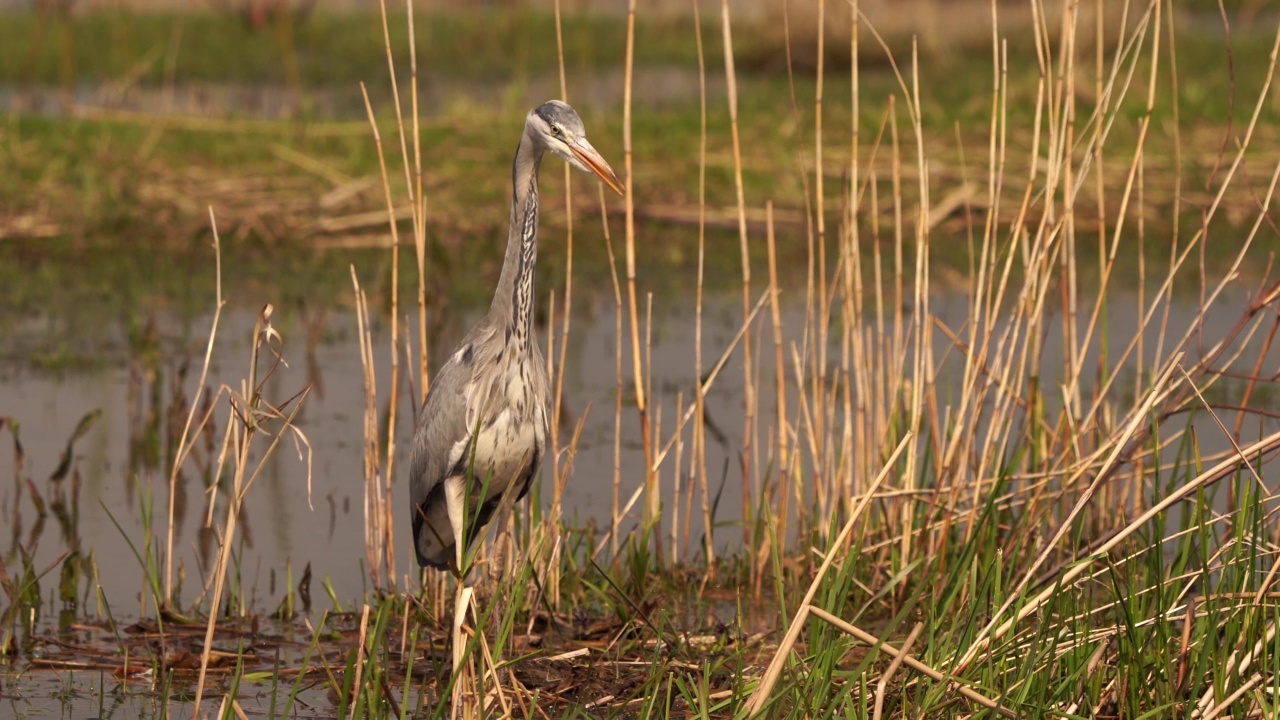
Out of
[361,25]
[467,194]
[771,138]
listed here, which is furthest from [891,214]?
[361,25]

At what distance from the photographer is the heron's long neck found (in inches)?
158

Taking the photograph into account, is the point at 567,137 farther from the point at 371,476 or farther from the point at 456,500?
the point at 371,476

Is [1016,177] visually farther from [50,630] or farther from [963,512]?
[50,630]

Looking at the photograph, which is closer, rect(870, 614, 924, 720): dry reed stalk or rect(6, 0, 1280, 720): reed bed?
rect(870, 614, 924, 720): dry reed stalk

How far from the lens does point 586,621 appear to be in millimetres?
4594

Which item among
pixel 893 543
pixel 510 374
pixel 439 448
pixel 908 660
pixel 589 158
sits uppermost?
pixel 589 158

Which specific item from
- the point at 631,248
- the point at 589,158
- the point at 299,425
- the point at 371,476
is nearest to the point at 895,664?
the point at 589,158

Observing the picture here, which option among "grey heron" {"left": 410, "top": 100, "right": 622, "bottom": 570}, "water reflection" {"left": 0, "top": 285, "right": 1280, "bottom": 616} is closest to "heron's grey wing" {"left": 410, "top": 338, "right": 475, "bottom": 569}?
"grey heron" {"left": 410, "top": 100, "right": 622, "bottom": 570}

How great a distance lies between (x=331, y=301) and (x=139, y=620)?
390 cm

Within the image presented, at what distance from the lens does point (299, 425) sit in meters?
6.70

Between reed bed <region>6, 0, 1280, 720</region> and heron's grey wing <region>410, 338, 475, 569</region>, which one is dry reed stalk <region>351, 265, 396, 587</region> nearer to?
reed bed <region>6, 0, 1280, 720</region>

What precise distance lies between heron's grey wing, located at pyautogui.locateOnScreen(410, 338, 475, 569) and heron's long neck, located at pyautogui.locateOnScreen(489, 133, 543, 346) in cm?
16

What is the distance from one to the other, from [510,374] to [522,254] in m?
0.29

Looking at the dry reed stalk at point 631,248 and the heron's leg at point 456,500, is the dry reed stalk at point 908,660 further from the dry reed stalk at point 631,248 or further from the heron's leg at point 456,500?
the dry reed stalk at point 631,248
